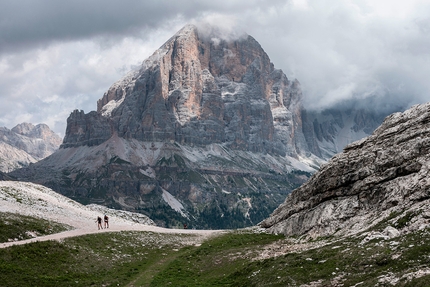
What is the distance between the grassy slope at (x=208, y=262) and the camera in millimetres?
34156

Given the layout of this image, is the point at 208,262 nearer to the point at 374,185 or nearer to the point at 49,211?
the point at 374,185

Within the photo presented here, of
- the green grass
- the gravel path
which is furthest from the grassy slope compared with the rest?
the gravel path

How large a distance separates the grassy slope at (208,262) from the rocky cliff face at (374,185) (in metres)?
4.55

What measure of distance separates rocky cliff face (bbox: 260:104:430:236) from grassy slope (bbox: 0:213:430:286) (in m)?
4.55

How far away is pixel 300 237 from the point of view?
59.5m

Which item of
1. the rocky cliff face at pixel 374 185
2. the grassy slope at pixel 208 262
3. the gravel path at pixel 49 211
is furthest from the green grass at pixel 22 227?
the rocky cliff face at pixel 374 185

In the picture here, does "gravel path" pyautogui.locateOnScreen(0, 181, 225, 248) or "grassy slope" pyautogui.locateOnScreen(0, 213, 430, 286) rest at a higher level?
"gravel path" pyautogui.locateOnScreen(0, 181, 225, 248)

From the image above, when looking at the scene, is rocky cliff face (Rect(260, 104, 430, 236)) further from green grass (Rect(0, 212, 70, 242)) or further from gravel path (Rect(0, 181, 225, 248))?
green grass (Rect(0, 212, 70, 242))

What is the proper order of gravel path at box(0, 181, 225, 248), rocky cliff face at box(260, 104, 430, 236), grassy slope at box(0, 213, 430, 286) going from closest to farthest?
grassy slope at box(0, 213, 430, 286) → rocky cliff face at box(260, 104, 430, 236) → gravel path at box(0, 181, 225, 248)

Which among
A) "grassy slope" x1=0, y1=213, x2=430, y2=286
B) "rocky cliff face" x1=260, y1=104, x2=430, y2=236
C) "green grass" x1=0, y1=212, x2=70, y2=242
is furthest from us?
"green grass" x1=0, y1=212, x2=70, y2=242

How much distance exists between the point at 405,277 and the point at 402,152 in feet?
93.9

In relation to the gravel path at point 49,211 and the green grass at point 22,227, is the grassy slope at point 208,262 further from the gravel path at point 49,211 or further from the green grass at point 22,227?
the gravel path at point 49,211

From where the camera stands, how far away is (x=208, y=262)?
5509 cm

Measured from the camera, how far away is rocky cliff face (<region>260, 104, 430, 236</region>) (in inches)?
1911
